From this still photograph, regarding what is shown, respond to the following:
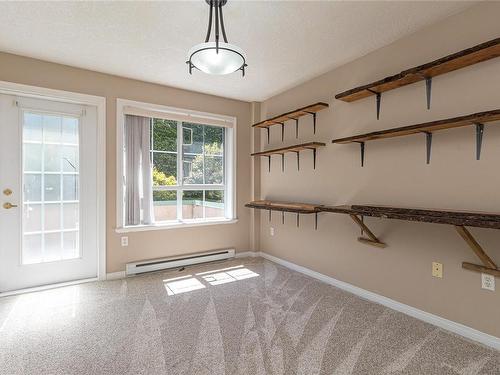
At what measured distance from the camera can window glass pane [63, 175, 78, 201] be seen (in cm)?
304

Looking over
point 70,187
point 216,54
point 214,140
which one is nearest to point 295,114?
point 214,140

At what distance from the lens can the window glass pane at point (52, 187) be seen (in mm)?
2957

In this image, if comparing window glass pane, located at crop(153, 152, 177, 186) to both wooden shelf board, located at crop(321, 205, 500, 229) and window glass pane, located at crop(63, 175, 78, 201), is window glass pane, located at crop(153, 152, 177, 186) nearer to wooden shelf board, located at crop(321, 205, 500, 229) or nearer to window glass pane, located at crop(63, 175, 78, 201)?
window glass pane, located at crop(63, 175, 78, 201)

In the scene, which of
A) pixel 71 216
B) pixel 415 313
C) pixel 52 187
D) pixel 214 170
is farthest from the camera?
pixel 214 170

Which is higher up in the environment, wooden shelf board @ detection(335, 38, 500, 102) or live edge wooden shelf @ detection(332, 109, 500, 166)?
wooden shelf board @ detection(335, 38, 500, 102)

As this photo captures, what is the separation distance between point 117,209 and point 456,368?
3.35 metres

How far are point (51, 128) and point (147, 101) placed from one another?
1.07 m

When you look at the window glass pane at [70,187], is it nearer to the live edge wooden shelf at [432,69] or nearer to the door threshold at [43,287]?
the door threshold at [43,287]

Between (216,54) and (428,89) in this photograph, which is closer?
(216,54)

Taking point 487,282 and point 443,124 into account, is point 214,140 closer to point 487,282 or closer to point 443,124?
point 443,124

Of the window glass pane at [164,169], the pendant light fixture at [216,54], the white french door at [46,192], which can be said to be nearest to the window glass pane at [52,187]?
the white french door at [46,192]

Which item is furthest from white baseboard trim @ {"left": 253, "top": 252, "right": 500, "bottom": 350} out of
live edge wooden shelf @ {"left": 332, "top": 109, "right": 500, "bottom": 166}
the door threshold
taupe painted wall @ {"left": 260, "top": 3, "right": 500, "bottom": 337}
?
the door threshold

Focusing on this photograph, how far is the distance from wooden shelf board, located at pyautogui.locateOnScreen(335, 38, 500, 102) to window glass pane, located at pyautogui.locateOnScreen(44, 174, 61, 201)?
10.2 ft

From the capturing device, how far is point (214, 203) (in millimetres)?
4117
